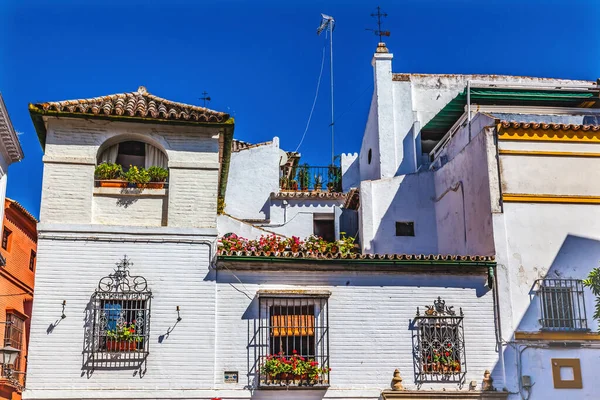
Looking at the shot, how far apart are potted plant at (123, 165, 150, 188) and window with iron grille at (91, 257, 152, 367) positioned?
1634mm

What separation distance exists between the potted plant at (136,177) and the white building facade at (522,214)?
7580 millimetres

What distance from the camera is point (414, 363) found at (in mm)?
16047

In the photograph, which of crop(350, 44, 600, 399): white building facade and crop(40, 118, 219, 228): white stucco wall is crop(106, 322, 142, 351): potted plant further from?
crop(350, 44, 600, 399): white building facade

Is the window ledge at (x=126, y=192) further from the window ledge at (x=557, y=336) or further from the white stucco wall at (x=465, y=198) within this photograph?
the window ledge at (x=557, y=336)

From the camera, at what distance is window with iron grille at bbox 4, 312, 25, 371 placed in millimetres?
21953

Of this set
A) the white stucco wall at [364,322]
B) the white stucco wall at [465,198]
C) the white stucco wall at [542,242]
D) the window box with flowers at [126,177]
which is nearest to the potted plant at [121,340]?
the white stucco wall at [364,322]

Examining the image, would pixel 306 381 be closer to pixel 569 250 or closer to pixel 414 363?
pixel 414 363

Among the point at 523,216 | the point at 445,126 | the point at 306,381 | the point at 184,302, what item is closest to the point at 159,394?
the point at 184,302

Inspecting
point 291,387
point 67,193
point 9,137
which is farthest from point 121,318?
point 9,137

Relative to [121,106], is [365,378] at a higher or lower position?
lower

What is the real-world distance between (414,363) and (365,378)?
42.7 inches

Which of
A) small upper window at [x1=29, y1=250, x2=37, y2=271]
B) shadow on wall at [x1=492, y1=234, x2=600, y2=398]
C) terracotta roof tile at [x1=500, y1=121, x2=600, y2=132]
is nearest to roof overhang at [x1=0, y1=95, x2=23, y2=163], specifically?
small upper window at [x1=29, y1=250, x2=37, y2=271]

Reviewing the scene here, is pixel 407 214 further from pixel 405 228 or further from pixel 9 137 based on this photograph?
pixel 9 137

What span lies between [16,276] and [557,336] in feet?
51.3
